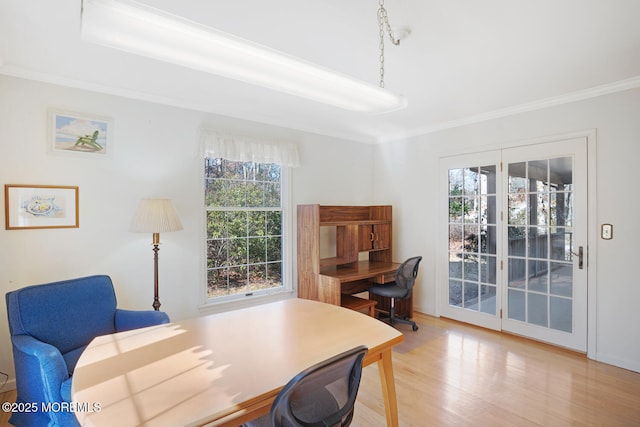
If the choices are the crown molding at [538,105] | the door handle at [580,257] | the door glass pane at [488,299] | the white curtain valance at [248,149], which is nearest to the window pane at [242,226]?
the white curtain valance at [248,149]

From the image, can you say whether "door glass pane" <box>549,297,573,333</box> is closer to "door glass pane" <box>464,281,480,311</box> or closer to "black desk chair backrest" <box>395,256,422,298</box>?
"door glass pane" <box>464,281,480,311</box>

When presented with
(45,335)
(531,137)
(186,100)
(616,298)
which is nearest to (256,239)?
(186,100)

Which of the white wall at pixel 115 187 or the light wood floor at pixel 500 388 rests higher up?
the white wall at pixel 115 187

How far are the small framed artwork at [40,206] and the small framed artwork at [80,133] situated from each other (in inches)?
13.8

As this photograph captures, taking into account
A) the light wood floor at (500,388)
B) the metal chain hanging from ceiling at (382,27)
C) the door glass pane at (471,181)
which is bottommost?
the light wood floor at (500,388)

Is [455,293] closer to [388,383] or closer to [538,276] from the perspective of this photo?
[538,276]

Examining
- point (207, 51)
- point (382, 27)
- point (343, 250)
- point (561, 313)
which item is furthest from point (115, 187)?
point (561, 313)

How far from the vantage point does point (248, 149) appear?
3.66 m

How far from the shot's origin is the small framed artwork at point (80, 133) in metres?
2.68

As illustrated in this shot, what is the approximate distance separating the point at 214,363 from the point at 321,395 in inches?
20.1

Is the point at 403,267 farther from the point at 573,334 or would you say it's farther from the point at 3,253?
the point at 3,253

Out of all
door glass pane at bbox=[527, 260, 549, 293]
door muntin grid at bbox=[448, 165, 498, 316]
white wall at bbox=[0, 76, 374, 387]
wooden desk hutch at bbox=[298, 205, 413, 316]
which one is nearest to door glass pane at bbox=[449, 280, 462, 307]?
door muntin grid at bbox=[448, 165, 498, 316]

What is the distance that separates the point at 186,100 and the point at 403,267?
297 centimetres

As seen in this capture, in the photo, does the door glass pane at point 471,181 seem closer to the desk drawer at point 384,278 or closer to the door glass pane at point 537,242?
the door glass pane at point 537,242
